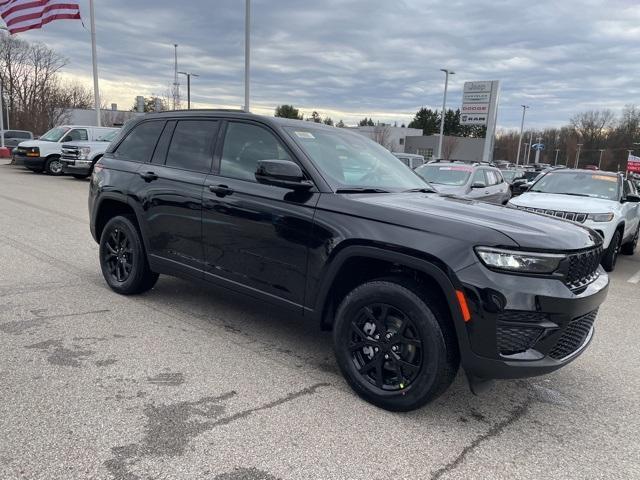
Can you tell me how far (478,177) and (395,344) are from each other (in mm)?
9463

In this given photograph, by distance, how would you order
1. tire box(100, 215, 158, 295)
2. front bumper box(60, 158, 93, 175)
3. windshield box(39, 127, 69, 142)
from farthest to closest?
windshield box(39, 127, 69, 142) → front bumper box(60, 158, 93, 175) → tire box(100, 215, 158, 295)

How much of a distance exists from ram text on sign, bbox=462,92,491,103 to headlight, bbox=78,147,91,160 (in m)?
38.3

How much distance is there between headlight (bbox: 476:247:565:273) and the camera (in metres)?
2.83

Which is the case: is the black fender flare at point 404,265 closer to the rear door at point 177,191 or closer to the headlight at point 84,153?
the rear door at point 177,191

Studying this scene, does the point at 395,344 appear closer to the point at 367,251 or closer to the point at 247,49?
the point at 367,251

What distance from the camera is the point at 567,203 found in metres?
8.13

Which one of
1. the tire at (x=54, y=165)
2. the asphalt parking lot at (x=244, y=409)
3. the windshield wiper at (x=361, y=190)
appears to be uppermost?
the windshield wiper at (x=361, y=190)

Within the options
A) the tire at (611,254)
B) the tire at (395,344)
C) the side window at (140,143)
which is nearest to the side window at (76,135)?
the side window at (140,143)

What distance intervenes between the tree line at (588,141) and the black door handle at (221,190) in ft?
295

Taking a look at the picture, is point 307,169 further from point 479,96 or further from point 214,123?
point 479,96

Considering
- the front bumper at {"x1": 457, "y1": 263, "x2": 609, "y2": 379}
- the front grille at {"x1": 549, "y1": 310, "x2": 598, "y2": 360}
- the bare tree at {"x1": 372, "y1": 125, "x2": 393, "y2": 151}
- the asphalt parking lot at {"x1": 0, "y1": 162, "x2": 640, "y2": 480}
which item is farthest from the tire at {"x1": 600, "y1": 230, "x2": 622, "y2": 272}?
the bare tree at {"x1": 372, "y1": 125, "x2": 393, "y2": 151}

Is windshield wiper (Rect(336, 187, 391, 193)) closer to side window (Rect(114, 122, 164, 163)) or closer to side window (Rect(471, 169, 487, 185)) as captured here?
side window (Rect(114, 122, 164, 163))

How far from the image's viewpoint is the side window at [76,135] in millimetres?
18734

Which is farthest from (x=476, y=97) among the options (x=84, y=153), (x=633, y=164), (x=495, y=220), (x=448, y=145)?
(x=495, y=220)
